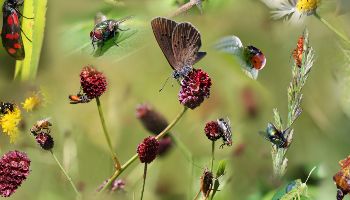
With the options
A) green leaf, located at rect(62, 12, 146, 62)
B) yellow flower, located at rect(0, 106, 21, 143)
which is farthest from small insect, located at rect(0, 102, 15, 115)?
green leaf, located at rect(62, 12, 146, 62)

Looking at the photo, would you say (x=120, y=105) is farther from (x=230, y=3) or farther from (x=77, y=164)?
(x=230, y=3)

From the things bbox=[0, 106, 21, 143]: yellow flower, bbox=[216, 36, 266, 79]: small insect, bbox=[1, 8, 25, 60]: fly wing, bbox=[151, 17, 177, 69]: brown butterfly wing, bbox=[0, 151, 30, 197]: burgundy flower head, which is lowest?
bbox=[0, 106, 21, 143]: yellow flower

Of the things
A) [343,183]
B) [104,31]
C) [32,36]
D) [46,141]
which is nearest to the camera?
[343,183]

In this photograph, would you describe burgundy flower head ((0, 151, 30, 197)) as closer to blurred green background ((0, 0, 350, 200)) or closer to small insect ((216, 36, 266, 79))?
blurred green background ((0, 0, 350, 200))

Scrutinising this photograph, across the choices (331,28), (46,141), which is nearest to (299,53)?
(331,28)

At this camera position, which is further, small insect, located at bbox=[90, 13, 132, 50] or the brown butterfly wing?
small insect, located at bbox=[90, 13, 132, 50]

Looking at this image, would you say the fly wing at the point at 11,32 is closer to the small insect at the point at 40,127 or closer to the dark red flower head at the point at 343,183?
the small insect at the point at 40,127

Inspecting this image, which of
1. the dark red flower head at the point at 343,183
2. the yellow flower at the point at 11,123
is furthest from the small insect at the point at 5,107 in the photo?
the dark red flower head at the point at 343,183

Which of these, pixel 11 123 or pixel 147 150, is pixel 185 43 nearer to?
pixel 147 150
